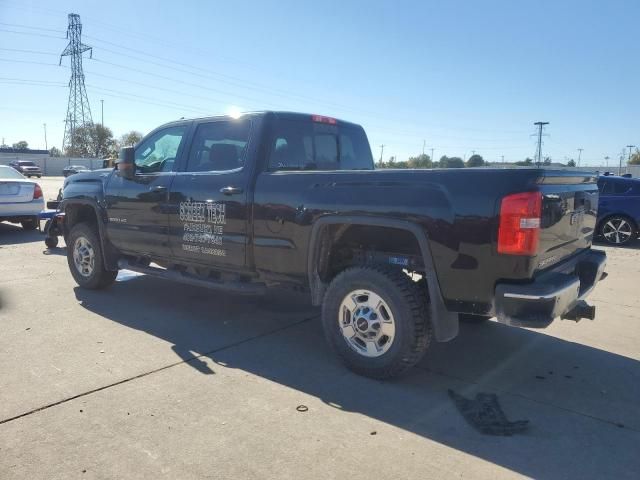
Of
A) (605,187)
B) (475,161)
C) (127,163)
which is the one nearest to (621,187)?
(605,187)

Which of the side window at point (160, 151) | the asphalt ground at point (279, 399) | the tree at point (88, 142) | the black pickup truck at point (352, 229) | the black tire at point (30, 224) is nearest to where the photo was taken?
the asphalt ground at point (279, 399)

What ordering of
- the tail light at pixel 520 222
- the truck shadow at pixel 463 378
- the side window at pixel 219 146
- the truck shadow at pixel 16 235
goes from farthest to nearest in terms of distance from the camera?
the truck shadow at pixel 16 235, the side window at pixel 219 146, the tail light at pixel 520 222, the truck shadow at pixel 463 378

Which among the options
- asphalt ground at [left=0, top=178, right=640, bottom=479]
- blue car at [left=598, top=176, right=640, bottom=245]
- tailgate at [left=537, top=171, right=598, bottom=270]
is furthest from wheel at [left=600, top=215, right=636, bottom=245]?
tailgate at [left=537, top=171, right=598, bottom=270]

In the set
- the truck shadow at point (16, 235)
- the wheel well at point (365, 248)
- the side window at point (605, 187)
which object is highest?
the side window at point (605, 187)

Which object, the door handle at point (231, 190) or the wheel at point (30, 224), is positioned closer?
the door handle at point (231, 190)

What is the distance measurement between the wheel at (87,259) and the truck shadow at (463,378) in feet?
1.21

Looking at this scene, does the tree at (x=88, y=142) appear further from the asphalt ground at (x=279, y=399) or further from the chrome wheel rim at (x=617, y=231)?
the asphalt ground at (x=279, y=399)

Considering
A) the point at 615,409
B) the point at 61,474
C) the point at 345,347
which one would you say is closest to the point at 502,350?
the point at 615,409

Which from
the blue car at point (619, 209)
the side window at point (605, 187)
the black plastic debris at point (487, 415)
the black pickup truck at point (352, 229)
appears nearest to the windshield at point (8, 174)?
the black pickup truck at point (352, 229)

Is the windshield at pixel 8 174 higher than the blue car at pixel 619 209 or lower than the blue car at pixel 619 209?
higher

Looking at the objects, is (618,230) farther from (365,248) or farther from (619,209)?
(365,248)

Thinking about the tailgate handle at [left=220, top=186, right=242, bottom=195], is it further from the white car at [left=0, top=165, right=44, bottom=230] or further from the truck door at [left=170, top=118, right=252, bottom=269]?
the white car at [left=0, top=165, right=44, bottom=230]

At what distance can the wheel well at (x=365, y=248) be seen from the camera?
13.2 ft

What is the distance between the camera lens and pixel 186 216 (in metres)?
5.23
